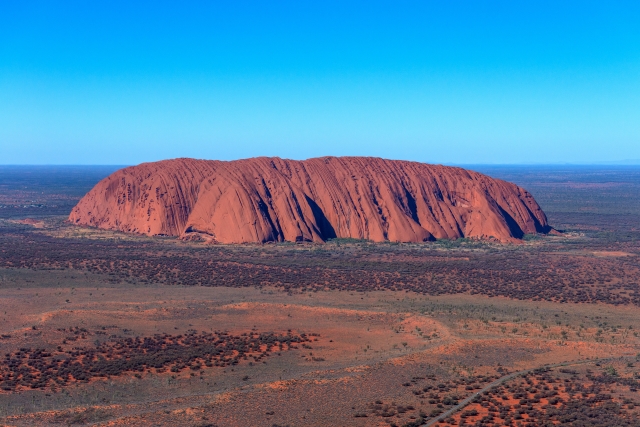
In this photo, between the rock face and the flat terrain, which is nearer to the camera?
the flat terrain

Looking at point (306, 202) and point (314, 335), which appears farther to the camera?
point (306, 202)

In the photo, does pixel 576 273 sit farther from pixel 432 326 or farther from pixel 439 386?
pixel 439 386

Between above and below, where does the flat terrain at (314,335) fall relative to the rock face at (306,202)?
below

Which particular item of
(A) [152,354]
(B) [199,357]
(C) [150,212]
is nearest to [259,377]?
(B) [199,357]

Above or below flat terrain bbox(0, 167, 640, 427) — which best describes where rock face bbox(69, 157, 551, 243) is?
above

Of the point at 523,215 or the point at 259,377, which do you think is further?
the point at 523,215
